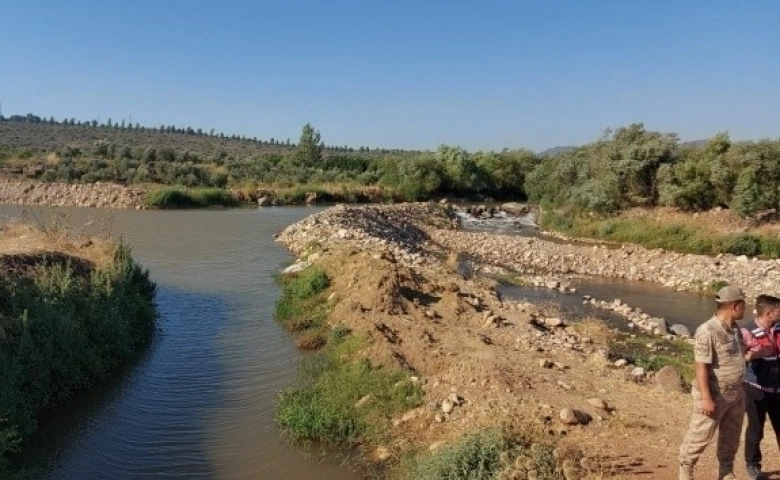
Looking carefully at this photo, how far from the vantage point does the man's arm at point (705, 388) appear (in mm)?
5480

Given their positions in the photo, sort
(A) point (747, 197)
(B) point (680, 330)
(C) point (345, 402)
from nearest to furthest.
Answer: (C) point (345, 402) < (B) point (680, 330) < (A) point (747, 197)

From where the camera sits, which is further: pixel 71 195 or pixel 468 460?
pixel 71 195

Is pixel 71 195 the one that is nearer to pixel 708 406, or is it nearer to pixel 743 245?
pixel 743 245

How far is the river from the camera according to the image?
788 cm

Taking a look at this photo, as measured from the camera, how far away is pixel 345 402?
907cm

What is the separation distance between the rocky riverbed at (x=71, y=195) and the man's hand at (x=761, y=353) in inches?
1597

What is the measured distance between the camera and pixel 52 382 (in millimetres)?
9375

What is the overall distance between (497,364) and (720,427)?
12.8ft

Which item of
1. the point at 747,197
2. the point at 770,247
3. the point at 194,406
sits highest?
the point at 747,197

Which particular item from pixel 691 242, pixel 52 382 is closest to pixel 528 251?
pixel 691 242

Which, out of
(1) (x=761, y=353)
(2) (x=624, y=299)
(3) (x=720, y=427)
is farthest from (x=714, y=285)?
(3) (x=720, y=427)

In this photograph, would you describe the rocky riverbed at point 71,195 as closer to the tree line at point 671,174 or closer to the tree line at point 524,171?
the tree line at point 524,171

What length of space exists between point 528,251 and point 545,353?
16423 mm

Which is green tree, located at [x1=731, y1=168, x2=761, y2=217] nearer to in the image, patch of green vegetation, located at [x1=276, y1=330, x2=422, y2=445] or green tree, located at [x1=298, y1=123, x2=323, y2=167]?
patch of green vegetation, located at [x1=276, y1=330, x2=422, y2=445]
